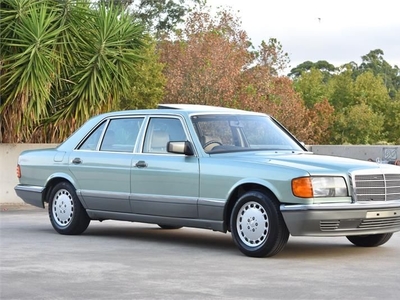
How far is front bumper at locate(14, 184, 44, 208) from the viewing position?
43.9 ft

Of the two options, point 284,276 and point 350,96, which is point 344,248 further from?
point 350,96

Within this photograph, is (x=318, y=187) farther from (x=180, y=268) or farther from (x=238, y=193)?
(x=180, y=268)

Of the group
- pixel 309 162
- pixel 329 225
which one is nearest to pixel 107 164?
pixel 309 162

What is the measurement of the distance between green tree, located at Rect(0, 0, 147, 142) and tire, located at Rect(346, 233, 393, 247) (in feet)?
29.0

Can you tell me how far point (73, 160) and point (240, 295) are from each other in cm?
545

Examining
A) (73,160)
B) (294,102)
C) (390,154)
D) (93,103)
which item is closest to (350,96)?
(294,102)

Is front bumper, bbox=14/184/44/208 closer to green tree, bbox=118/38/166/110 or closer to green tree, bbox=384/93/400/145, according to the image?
green tree, bbox=118/38/166/110

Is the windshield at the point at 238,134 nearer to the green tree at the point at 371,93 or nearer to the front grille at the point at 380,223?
the front grille at the point at 380,223

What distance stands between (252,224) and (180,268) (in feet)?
4.23

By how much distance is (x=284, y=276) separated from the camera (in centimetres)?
921

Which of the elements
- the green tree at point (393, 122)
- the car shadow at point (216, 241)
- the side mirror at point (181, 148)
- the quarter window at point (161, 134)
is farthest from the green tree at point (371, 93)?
the side mirror at point (181, 148)

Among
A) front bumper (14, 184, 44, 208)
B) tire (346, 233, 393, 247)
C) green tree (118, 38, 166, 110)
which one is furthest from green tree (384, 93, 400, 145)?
tire (346, 233, 393, 247)

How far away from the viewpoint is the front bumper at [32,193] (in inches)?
526

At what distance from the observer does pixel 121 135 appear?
41.8 feet
